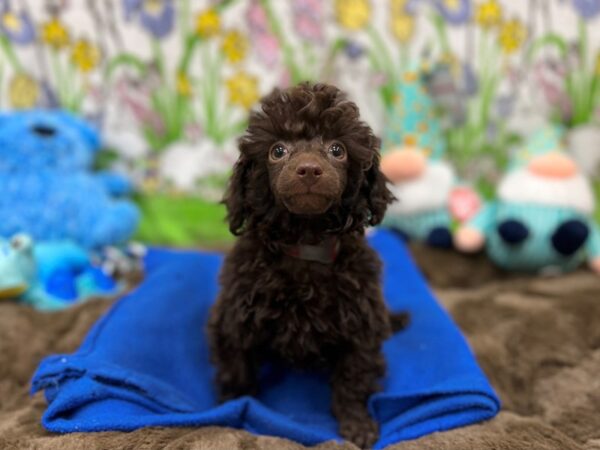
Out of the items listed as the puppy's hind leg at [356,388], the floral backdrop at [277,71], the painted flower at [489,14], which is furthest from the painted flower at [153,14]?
the puppy's hind leg at [356,388]

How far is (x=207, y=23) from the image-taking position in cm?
315

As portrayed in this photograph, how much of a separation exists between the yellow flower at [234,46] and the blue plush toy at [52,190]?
3.11 feet

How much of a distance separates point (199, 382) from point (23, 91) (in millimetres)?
2110

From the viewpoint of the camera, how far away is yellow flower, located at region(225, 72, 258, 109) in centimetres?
324

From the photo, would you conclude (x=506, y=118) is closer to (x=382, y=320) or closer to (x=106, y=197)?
(x=382, y=320)

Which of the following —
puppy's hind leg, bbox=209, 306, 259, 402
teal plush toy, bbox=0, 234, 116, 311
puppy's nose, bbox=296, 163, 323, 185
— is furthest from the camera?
teal plush toy, bbox=0, 234, 116, 311

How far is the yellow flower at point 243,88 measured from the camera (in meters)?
3.24

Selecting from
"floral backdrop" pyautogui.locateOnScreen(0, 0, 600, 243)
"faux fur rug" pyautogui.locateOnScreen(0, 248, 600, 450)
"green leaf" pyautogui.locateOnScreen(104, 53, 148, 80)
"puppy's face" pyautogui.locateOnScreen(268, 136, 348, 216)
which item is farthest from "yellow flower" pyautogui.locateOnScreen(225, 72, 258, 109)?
"puppy's face" pyautogui.locateOnScreen(268, 136, 348, 216)

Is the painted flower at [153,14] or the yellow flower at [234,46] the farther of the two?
the yellow flower at [234,46]

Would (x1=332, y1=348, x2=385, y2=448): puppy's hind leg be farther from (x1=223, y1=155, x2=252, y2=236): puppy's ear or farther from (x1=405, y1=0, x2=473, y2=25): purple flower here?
(x1=405, y1=0, x2=473, y2=25): purple flower

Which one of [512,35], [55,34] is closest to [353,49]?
[512,35]

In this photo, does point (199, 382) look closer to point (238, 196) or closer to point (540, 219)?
point (238, 196)

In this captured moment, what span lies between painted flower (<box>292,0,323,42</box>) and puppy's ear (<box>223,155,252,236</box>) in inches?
73.5

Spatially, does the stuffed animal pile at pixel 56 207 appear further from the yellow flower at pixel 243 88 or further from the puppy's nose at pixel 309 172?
the puppy's nose at pixel 309 172
